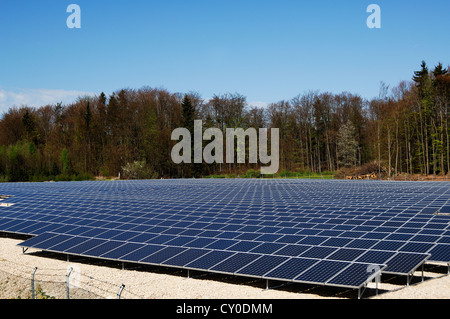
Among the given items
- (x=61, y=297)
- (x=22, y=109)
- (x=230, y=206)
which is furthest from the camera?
(x=22, y=109)

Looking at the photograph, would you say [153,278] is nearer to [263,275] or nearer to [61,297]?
[61,297]

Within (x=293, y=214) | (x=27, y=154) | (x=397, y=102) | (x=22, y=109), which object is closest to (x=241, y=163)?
(x=397, y=102)

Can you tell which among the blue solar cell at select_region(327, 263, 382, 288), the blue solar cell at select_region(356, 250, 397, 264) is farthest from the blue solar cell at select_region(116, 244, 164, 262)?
the blue solar cell at select_region(356, 250, 397, 264)

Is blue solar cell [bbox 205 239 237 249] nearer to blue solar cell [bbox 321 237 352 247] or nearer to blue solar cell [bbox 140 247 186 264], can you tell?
blue solar cell [bbox 140 247 186 264]

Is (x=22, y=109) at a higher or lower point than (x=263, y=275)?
higher

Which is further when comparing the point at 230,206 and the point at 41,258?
the point at 230,206

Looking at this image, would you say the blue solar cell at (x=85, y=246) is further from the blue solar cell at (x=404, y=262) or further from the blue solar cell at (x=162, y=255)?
the blue solar cell at (x=404, y=262)

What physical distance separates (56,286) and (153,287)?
10.5 feet

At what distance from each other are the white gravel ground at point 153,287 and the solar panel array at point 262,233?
57 centimetres

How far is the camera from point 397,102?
6900cm

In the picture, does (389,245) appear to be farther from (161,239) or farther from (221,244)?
(161,239)

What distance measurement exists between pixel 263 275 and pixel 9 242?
54.3 feet

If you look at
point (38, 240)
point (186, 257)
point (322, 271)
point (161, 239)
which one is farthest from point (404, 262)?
point (38, 240)

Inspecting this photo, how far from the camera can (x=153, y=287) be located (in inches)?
559
